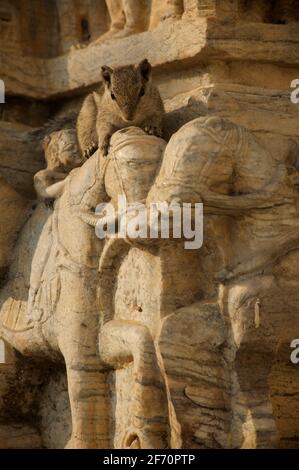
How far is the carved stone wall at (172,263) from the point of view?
860 cm

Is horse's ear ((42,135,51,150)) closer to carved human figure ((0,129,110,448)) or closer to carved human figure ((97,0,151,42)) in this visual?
carved human figure ((0,129,110,448))

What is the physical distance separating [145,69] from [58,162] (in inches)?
47.3

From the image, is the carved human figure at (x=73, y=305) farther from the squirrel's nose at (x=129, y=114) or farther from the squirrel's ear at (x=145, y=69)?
the squirrel's ear at (x=145, y=69)

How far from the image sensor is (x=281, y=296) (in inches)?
343

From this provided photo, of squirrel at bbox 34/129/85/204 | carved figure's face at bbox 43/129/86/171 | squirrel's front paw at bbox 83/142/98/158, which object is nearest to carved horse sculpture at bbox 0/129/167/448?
squirrel's front paw at bbox 83/142/98/158

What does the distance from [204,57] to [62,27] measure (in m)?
1.82

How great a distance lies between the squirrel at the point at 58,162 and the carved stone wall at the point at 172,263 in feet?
0.23

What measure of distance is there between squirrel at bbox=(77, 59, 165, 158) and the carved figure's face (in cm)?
67

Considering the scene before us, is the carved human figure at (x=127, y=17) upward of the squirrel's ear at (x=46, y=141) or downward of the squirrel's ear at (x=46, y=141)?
upward

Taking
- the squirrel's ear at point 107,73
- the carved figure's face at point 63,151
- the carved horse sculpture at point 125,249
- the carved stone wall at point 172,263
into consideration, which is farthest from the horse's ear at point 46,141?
the squirrel's ear at point 107,73
